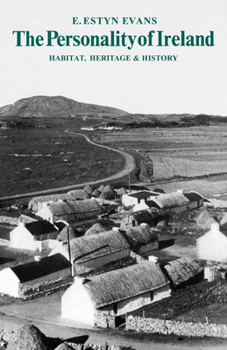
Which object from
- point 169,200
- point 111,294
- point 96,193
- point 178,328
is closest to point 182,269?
point 111,294

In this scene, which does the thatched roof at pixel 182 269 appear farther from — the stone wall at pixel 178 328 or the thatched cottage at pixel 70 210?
the thatched cottage at pixel 70 210

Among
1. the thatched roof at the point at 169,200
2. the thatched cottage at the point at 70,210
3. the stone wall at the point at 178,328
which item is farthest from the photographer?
the thatched roof at the point at 169,200

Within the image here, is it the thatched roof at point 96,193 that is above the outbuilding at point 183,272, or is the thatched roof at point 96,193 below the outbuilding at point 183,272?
above

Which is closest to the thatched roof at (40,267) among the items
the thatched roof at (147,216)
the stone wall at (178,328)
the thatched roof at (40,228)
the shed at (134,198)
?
Answer: the thatched roof at (40,228)

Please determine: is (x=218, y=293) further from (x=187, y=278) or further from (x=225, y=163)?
(x=225, y=163)

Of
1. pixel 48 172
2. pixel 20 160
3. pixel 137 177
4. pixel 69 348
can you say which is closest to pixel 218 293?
pixel 69 348

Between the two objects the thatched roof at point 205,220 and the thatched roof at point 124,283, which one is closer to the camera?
the thatched roof at point 124,283

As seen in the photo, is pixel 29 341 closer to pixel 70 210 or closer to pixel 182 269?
pixel 182 269
